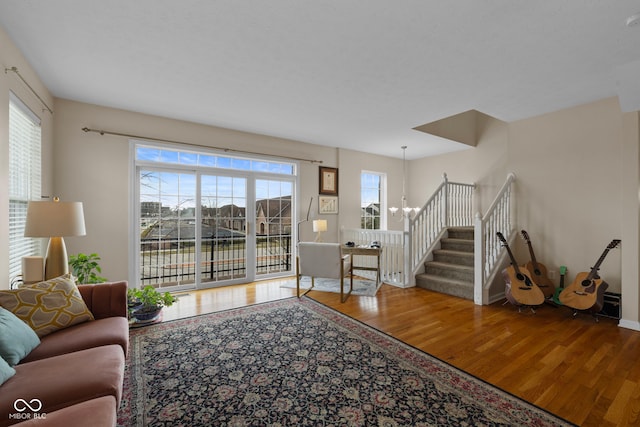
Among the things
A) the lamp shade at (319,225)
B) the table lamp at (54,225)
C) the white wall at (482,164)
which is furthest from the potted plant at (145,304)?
the white wall at (482,164)

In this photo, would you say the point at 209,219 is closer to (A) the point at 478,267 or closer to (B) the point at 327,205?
(B) the point at 327,205

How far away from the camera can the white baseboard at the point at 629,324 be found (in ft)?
9.65

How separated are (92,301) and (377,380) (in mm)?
2258

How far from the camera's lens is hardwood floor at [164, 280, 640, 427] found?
181 cm

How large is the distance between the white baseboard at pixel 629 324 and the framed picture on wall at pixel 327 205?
4.28m

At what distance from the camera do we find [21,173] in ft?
8.68

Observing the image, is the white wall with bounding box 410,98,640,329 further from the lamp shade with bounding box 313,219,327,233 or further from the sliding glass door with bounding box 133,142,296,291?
the sliding glass door with bounding box 133,142,296,291

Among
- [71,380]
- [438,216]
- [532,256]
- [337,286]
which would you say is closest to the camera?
[71,380]

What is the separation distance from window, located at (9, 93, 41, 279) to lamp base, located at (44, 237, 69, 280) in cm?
32

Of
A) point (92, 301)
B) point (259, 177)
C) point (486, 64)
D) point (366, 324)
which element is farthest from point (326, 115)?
point (92, 301)

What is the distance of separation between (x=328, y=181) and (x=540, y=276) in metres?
3.78

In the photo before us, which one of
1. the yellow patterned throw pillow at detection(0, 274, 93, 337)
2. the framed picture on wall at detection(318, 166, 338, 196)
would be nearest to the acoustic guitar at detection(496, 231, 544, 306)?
the framed picture on wall at detection(318, 166, 338, 196)

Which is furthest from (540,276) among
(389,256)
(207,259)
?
(207,259)

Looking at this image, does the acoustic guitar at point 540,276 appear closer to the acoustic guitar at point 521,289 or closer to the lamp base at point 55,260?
the acoustic guitar at point 521,289
